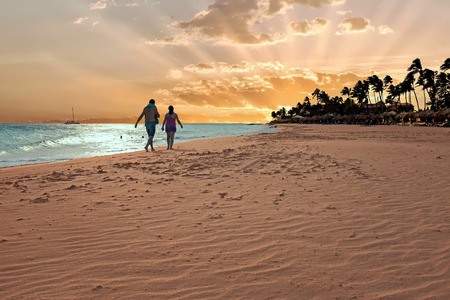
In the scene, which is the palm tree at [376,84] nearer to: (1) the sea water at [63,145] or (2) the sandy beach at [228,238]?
(1) the sea water at [63,145]

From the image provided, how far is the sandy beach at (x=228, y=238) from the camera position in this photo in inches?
117

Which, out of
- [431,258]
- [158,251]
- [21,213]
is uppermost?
[21,213]

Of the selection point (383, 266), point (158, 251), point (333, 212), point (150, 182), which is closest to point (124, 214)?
point (158, 251)

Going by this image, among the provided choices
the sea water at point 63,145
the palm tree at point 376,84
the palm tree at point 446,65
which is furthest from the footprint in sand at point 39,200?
the palm tree at point 376,84

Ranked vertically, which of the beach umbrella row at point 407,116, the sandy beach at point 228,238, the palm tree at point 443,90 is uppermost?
the palm tree at point 443,90

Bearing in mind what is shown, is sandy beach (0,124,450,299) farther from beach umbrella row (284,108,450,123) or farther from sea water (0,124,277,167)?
beach umbrella row (284,108,450,123)

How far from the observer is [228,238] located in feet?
13.7

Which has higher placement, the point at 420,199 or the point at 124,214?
the point at 124,214

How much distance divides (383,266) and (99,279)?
3.12m

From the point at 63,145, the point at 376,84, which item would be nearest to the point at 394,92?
the point at 376,84

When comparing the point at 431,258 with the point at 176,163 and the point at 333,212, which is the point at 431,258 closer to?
the point at 333,212

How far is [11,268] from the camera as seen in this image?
3361 millimetres

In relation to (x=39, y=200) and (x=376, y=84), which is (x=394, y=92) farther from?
(x=39, y=200)

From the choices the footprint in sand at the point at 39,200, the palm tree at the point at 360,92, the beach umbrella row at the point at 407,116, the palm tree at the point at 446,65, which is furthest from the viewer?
the palm tree at the point at 360,92
